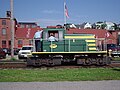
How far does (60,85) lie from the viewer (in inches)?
447

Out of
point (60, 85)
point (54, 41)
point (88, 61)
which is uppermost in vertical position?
point (54, 41)

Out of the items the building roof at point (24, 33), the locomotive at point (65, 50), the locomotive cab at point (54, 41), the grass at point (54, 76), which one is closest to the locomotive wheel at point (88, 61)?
the locomotive at point (65, 50)

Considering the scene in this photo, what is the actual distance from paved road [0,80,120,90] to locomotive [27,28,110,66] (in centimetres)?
846

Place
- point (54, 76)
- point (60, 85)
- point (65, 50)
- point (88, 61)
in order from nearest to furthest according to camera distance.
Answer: point (60, 85), point (54, 76), point (65, 50), point (88, 61)

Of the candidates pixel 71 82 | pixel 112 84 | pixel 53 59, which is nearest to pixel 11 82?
pixel 71 82

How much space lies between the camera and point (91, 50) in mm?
21062

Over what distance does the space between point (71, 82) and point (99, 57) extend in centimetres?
936

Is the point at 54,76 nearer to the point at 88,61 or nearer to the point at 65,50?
the point at 65,50

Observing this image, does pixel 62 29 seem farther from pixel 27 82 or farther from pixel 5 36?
pixel 5 36

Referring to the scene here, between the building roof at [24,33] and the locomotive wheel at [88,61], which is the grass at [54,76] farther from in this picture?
the building roof at [24,33]

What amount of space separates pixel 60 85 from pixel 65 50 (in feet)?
31.5

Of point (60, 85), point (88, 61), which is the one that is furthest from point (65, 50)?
point (60, 85)

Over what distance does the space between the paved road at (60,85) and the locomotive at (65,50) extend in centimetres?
846

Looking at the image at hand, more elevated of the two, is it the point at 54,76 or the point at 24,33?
the point at 24,33
